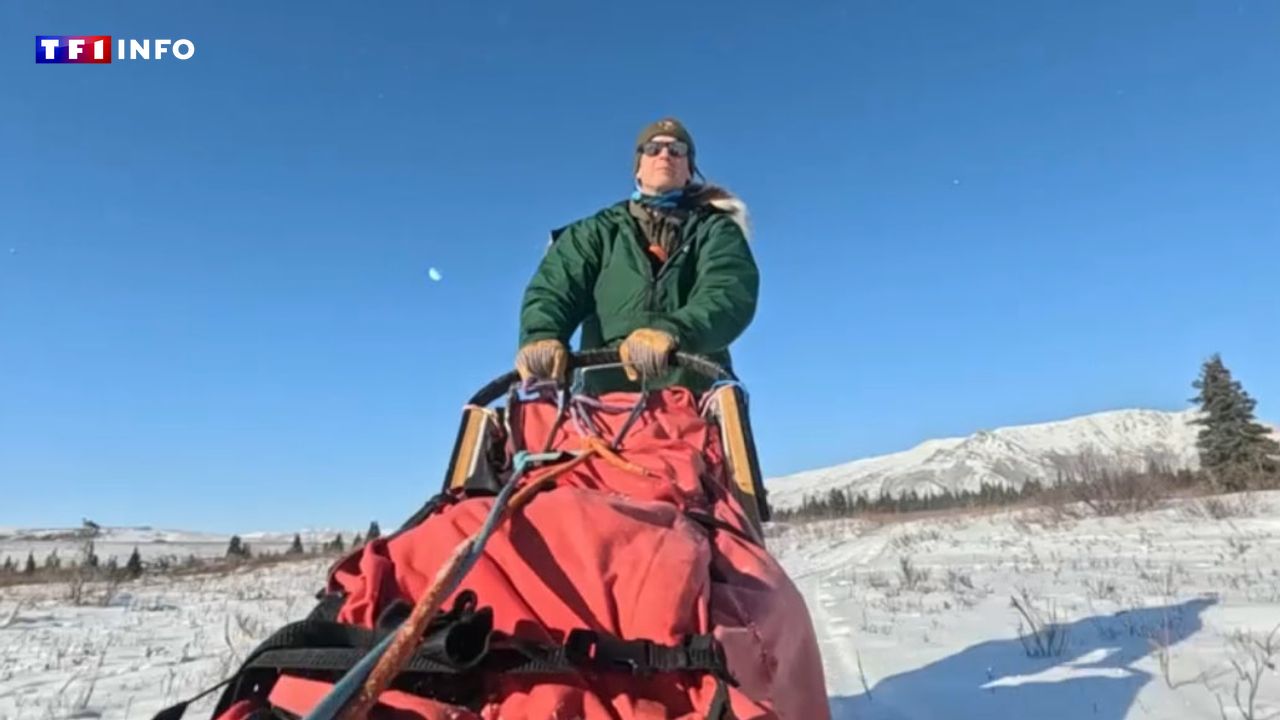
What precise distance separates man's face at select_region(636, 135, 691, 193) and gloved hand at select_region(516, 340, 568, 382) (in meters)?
1.31

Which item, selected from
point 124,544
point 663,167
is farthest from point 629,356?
point 124,544

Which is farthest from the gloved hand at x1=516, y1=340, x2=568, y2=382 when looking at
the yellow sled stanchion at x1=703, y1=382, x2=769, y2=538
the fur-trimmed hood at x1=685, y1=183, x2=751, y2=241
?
the fur-trimmed hood at x1=685, y1=183, x2=751, y2=241

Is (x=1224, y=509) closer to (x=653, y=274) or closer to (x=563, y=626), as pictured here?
(x=653, y=274)

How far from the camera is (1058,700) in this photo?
2.30 m

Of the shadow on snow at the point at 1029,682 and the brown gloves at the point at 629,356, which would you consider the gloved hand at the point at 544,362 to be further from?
the shadow on snow at the point at 1029,682

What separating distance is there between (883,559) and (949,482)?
153 meters

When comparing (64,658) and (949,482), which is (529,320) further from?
(949,482)

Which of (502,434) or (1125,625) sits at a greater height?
→ (502,434)

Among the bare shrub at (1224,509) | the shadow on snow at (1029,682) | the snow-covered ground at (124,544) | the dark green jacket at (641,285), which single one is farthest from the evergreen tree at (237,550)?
the shadow on snow at (1029,682)

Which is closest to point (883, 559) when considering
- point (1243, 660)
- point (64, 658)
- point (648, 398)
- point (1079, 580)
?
point (1079, 580)

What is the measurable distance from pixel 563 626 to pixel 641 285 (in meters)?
2.10

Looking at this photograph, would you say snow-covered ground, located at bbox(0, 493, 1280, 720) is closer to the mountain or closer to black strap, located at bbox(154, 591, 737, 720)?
black strap, located at bbox(154, 591, 737, 720)

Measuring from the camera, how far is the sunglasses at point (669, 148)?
138 inches

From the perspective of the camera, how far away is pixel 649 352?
2.38 metres
